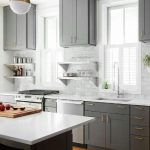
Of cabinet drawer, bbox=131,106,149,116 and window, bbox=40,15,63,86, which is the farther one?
window, bbox=40,15,63,86

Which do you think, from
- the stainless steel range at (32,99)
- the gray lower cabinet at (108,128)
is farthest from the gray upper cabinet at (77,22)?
the gray lower cabinet at (108,128)

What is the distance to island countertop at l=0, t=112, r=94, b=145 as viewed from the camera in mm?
2291

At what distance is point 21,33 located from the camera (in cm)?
628

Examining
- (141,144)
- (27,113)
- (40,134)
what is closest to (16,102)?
(27,113)

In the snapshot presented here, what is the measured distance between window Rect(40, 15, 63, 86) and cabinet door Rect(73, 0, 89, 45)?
0.89m

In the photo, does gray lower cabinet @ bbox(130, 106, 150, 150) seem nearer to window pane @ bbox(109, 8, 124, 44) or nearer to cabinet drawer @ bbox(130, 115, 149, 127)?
cabinet drawer @ bbox(130, 115, 149, 127)

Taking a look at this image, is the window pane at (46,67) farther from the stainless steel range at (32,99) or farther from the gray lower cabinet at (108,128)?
the gray lower cabinet at (108,128)

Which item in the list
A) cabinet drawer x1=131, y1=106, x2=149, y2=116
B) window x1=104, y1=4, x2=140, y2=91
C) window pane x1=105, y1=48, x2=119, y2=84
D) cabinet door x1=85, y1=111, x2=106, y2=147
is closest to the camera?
cabinet drawer x1=131, y1=106, x2=149, y2=116

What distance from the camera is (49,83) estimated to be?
6199mm

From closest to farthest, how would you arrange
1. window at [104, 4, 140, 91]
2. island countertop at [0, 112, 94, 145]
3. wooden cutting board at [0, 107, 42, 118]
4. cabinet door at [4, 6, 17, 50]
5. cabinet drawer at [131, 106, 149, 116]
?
island countertop at [0, 112, 94, 145] → wooden cutting board at [0, 107, 42, 118] → cabinet drawer at [131, 106, 149, 116] → window at [104, 4, 140, 91] → cabinet door at [4, 6, 17, 50]

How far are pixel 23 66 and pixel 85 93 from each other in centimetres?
202

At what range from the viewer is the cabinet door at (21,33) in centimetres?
624

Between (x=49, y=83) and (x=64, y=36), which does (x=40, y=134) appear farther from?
(x=49, y=83)

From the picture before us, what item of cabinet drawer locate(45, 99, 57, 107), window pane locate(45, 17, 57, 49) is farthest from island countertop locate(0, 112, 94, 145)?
window pane locate(45, 17, 57, 49)
